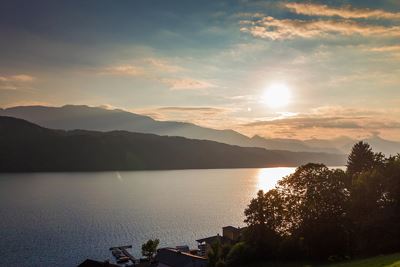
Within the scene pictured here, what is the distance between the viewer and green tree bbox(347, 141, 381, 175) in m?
82.6

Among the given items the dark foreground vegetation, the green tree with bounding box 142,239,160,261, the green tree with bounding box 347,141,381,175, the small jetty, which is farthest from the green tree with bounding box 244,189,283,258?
the small jetty

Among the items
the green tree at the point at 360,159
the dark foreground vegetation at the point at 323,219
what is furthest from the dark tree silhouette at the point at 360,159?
the dark foreground vegetation at the point at 323,219

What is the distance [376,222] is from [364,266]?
18874 millimetres

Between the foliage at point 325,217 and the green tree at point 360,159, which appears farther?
the green tree at point 360,159

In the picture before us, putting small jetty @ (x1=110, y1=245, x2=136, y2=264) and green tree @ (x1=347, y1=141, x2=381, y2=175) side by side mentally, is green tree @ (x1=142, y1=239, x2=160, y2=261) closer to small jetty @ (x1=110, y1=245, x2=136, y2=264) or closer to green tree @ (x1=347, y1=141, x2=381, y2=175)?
small jetty @ (x1=110, y1=245, x2=136, y2=264)

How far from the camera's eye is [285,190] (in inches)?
2751

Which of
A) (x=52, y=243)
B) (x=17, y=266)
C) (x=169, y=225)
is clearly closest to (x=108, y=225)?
(x=169, y=225)

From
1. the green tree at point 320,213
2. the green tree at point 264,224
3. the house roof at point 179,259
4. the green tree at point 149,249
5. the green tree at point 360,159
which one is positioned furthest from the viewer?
the green tree at point 149,249

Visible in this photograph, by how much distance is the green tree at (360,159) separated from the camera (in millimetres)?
82562

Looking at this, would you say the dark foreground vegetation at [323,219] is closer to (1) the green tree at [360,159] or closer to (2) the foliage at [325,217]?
(2) the foliage at [325,217]

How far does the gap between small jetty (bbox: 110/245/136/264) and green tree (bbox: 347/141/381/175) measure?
6842 cm

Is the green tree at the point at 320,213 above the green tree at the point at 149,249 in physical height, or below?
above

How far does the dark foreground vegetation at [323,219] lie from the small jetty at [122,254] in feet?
158

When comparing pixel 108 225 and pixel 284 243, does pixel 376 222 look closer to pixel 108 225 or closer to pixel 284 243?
pixel 284 243
